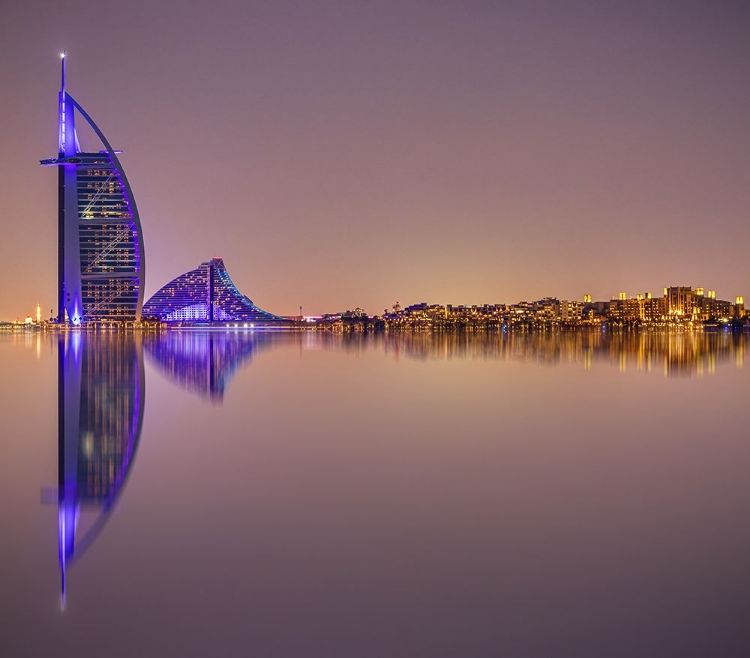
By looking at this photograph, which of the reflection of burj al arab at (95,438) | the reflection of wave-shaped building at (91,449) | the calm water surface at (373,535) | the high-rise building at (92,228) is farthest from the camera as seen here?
the high-rise building at (92,228)

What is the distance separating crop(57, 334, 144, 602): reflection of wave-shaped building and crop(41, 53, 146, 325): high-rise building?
91.9 m

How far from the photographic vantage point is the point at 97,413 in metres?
16.4

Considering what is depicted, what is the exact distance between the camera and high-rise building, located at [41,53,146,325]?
109250mm

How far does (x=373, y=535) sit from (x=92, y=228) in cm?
11291

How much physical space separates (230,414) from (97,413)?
2760mm

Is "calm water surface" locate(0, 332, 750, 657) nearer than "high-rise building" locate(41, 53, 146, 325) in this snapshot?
Yes

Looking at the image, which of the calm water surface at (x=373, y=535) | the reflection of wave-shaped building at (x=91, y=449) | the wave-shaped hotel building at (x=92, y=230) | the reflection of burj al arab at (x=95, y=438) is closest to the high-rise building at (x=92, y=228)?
the wave-shaped hotel building at (x=92, y=230)

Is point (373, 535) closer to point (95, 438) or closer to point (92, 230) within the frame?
point (95, 438)

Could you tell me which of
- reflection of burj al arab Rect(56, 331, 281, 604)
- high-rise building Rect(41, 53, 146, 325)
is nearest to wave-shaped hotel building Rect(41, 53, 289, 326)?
high-rise building Rect(41, 53, 146, 325)

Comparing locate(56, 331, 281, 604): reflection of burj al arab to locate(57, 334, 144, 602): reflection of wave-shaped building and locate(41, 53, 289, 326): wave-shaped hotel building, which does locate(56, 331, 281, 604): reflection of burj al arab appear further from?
locate(41, 53, 289, 326): wave-shaped hotel building

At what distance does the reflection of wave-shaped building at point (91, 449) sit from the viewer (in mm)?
7582

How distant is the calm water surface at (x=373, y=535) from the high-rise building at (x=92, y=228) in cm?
10088

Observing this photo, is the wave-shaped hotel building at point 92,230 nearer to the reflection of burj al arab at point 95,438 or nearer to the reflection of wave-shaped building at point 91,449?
the reflection of burj al arab at point 95,438

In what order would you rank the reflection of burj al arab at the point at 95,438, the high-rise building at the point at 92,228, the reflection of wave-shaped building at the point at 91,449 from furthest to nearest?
the high-rise building at the point at 92,228, the reflection of burj al arab at the point at 95,438, the reflection of wave-shaped building at the point at 91,449
